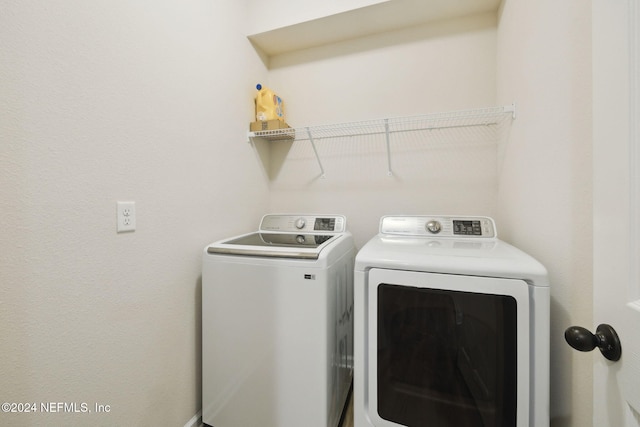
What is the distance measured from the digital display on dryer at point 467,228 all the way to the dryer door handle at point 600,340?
979mm

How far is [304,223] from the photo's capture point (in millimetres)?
1799

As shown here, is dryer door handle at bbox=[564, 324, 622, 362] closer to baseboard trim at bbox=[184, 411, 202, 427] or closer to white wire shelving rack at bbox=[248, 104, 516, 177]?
white wire shelving rack at bbox=[248, 104, 516, 177]

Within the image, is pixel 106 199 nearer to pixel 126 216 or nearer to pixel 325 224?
pixel 126 216

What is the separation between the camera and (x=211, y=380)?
4.32 ft

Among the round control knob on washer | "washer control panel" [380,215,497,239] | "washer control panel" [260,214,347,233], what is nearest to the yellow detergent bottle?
"washer control panel" [260,214,347,233]

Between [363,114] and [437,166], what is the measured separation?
2.23 ft

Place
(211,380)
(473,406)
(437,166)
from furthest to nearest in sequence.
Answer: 1. (437,166)
2. (211,380)
3. (473,406)

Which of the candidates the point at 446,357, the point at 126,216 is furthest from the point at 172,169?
the point at 446,357

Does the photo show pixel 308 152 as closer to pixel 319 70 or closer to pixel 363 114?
pixel 363 114

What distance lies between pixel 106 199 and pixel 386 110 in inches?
69.3


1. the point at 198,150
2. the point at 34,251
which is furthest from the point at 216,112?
the point at 34,251

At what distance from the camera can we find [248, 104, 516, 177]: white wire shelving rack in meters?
1.63

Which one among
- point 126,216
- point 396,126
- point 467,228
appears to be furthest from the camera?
point 396,126

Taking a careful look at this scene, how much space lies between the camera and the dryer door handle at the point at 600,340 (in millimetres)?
487
